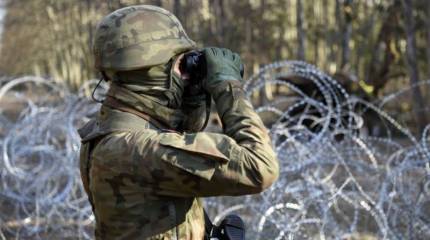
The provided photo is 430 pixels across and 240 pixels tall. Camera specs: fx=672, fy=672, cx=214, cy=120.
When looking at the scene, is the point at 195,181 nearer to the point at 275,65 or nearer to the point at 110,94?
the point at 110,94

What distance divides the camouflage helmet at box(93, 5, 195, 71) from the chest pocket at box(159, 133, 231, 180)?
0.87ft

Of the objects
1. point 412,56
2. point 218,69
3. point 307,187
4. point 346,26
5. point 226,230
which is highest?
point 218,69

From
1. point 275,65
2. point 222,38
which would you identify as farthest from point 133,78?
point 222,38

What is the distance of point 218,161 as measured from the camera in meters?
1.82

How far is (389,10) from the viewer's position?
540 inches

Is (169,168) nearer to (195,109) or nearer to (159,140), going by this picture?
(159,140)

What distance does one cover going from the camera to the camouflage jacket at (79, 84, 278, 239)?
1822 millimetres

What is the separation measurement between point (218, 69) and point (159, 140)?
0.92ft

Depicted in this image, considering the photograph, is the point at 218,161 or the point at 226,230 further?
the point at 226,230

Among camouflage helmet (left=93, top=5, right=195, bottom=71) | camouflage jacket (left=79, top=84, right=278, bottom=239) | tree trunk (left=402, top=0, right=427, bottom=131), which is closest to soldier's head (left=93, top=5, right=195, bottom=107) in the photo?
camouflage helmet (left=93, top=5, right=195, bottom=71)

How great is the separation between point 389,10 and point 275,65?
10051mm

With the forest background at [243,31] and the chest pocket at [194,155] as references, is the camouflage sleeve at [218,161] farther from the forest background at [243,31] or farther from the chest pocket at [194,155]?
the forest background at [243,31]

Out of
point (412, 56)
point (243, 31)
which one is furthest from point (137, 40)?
point (243, 31)

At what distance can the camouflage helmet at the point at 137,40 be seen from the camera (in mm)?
1940
